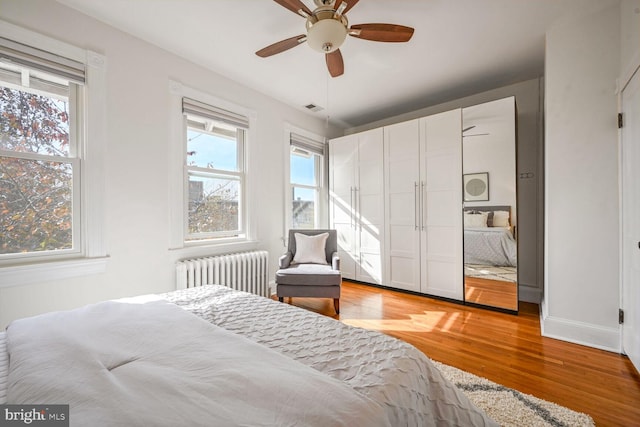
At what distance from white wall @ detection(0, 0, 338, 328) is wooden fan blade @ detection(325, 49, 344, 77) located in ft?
5.07

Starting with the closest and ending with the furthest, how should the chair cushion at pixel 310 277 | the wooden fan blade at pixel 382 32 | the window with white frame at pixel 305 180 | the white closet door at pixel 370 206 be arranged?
the wooden fan blade at pixel 382 32, the chair cushion at pixel 310 277, the white closet door at pixel 370 206, the window with white frame at pixel 305 180

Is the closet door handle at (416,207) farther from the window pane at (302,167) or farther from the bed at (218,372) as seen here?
the bed at (218,372)

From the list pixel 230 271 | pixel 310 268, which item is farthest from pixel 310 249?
pixel 230 271

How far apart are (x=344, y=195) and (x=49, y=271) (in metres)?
3.41

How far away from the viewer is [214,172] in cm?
306

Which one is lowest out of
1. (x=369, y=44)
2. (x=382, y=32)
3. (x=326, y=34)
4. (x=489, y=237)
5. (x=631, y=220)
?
(x=489, y=237)

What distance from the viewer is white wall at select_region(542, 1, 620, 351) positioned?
2.08 m

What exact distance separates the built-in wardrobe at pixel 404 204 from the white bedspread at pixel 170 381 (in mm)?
2940

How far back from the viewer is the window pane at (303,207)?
4105mm

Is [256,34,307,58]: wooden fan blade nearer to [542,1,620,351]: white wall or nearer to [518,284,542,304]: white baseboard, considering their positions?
[542,1,620,351]: white wall

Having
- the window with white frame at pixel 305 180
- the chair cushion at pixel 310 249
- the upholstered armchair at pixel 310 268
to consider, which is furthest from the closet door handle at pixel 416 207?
the window with white frame at pixel 305 180

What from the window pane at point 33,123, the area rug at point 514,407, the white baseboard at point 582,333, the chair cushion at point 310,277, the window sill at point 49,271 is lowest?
the area rug at point 514,407

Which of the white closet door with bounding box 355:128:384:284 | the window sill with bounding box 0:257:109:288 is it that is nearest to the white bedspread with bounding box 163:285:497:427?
the window sill with bounding box 0:257:109:288

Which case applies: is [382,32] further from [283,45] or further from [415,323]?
[415,323]
